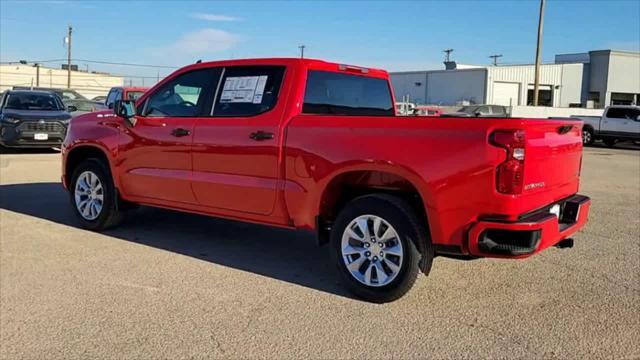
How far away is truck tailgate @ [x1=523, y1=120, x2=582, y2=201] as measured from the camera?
425cm

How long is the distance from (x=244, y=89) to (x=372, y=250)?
6.78 ft

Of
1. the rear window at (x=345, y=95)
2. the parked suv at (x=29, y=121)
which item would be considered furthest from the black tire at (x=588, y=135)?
the rear window at (x=345, y=95)

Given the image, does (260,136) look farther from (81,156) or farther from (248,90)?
(81,156)

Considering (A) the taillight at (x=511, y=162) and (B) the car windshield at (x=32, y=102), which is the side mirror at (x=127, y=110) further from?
(B) the car windshield at (x=32, y=102)

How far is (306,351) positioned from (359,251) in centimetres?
120

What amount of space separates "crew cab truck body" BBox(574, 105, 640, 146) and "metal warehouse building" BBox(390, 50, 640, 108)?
22745 mm

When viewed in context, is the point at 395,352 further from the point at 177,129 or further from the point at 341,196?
the point at 177,129

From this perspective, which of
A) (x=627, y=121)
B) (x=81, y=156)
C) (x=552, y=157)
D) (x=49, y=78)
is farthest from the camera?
(x=49, y=78)

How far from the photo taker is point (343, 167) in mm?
4836

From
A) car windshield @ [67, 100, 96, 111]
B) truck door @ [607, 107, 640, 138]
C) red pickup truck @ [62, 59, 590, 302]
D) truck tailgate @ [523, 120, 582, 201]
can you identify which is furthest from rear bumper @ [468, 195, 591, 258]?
truck door @ [607, 107, 640, 138]

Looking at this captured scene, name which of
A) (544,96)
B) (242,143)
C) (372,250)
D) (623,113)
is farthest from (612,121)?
(544,96)

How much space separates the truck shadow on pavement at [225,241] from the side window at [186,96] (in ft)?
4.67

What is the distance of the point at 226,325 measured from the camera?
4.27 meters

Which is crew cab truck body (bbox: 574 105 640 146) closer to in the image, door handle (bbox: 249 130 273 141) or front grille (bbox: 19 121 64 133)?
front grille (bbox: 19 121 64 133)
